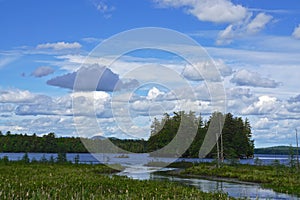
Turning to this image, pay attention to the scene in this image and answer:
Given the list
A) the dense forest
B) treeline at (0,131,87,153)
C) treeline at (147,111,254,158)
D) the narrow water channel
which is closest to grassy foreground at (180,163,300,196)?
the narrow water channel

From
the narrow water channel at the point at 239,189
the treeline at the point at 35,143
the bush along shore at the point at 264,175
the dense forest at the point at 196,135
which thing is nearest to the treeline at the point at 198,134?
the dense forest at the point at 196,135

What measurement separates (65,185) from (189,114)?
234ft

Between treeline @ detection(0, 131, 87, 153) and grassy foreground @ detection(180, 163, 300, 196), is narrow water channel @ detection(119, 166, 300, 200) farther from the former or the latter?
treeline @ detection(0, 131, 87, 153)

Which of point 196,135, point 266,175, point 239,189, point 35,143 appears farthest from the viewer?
point 35,143

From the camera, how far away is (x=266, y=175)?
1535 inches

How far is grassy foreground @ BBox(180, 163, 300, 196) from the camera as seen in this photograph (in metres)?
31.9

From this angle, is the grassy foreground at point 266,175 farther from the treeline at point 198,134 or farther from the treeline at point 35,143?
the treeline at point 35,143

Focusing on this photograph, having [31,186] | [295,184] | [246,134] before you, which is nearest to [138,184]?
[31,186]

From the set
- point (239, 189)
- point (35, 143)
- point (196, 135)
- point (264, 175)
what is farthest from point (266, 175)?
point (35, 143)

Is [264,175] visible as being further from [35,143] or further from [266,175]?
[35,143]

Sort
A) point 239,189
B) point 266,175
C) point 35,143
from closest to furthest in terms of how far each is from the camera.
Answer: point 239,189 → point 266,175 → point 35,143

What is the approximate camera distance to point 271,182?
35.8 metres

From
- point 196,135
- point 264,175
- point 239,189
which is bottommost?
point 239,189

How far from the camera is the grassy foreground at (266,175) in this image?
31.9 m
